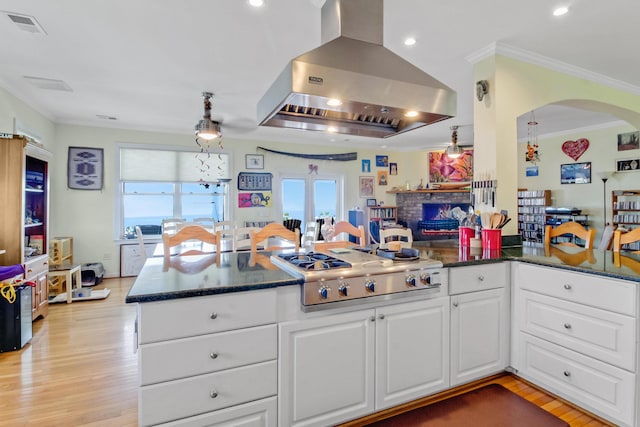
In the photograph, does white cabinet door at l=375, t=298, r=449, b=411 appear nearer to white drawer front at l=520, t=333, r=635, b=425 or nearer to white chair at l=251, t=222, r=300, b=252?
white drawer front at l=520, t=333, r=635, b=425

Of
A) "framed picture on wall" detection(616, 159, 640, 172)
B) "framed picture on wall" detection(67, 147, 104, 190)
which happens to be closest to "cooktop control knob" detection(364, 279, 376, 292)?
"framed picture on wall" detection(67, 147, 104, 190)

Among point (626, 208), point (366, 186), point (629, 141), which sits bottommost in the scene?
point (626, 208)

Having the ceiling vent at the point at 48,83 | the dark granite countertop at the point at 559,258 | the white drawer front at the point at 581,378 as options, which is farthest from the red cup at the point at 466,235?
the ceiling vent at the point at 48,83

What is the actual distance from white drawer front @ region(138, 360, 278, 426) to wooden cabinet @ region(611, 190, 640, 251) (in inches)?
243

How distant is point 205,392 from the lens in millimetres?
1396

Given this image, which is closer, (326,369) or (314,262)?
(326,369)

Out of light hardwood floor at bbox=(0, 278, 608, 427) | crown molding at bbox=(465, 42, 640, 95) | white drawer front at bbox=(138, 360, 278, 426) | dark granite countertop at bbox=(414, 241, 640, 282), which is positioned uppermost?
crown molding at bbox=(465, 42, 640, 95)

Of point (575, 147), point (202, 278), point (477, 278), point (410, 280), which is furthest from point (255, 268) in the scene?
point (575, 147)

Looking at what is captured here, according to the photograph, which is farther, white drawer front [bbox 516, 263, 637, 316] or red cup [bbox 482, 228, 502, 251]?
red cup [bbox 482, 228, 502, 251]

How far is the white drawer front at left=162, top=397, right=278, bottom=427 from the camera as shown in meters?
1.38

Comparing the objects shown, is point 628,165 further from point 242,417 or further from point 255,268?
point 242,417

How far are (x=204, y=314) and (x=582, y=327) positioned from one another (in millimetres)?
2075

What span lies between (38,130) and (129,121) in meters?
1.16

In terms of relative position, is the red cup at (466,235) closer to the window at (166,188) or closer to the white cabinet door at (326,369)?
the white cabinet door at (326,369)
